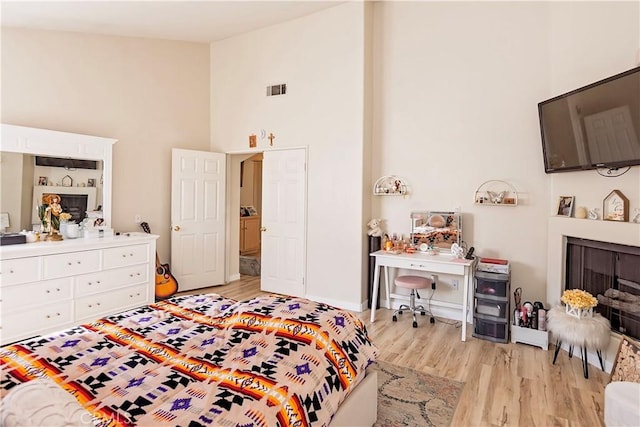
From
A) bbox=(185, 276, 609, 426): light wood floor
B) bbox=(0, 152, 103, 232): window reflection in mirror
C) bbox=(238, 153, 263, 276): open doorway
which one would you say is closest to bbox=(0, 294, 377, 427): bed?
bbox=(185, 276, 609, 426): light wood floor

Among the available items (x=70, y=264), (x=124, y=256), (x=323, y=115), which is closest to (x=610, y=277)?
(x=323, y=115)

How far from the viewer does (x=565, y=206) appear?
330 cm

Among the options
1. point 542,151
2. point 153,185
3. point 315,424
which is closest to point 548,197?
point 542,151

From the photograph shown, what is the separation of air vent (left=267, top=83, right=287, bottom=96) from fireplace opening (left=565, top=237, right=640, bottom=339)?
12.0ft

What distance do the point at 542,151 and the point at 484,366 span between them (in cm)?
211

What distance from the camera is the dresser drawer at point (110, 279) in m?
3.51

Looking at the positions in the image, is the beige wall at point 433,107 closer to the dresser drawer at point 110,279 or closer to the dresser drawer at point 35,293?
the dresser drawer at point 110,279

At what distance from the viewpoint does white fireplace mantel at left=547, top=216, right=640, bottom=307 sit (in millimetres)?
2602

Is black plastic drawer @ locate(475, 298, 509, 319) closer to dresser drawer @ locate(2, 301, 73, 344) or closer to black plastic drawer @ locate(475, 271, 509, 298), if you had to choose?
black plastic drawer @ locate(475, 271, 509, 298)

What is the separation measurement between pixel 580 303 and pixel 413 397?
4.98 feet

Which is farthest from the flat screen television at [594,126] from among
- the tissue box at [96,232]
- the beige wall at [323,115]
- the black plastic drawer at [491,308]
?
the tissue box at [96,232]

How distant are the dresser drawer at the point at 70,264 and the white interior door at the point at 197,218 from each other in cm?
127

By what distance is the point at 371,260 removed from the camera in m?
4.32

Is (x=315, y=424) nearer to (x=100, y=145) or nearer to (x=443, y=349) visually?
(x=443, y=349)
